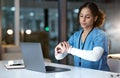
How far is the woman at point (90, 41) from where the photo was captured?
1852 mm

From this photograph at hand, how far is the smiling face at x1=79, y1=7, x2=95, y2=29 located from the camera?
6.51 ft

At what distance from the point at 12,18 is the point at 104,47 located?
3.77m

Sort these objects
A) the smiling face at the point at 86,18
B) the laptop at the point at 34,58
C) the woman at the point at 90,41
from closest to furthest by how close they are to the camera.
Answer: the laptop at the point at 34,58 < the woman at the point at 90,41 < the smiling face at the point at 86,18

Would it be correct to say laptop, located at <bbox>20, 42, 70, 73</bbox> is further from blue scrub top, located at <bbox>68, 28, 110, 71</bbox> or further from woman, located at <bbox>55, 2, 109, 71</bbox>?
blue scrub top, located at <bbox>68, 28, 110, 71</bbox>

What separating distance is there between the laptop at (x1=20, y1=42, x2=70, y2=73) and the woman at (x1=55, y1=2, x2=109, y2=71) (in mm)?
232

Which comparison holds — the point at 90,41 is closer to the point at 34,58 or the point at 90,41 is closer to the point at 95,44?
the point at 95,44

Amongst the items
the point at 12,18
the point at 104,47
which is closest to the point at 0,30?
the point at 12,18

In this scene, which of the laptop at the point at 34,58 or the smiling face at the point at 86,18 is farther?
the smiling face at the point at 86,18

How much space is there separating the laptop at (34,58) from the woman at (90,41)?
23 cm

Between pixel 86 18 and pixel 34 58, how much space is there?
0.57 metres

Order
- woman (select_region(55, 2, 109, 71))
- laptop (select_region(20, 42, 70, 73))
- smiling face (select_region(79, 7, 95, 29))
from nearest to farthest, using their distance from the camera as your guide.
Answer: laptop (select_region(20, 42, 70, 73)), woman (select_region(55, 2, 109, 71)), smiling face (select_region(79, 7, 95, 29))

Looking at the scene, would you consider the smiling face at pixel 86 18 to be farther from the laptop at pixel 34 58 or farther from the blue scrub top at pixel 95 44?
the laptop at pixel 34 58

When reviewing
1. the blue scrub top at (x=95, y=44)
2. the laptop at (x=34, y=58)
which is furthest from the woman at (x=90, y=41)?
the laptop at (x=34, y=58)

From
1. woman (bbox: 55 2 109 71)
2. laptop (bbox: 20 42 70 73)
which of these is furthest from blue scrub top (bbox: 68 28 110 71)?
laptop (bbox: 20 42 70 73)
